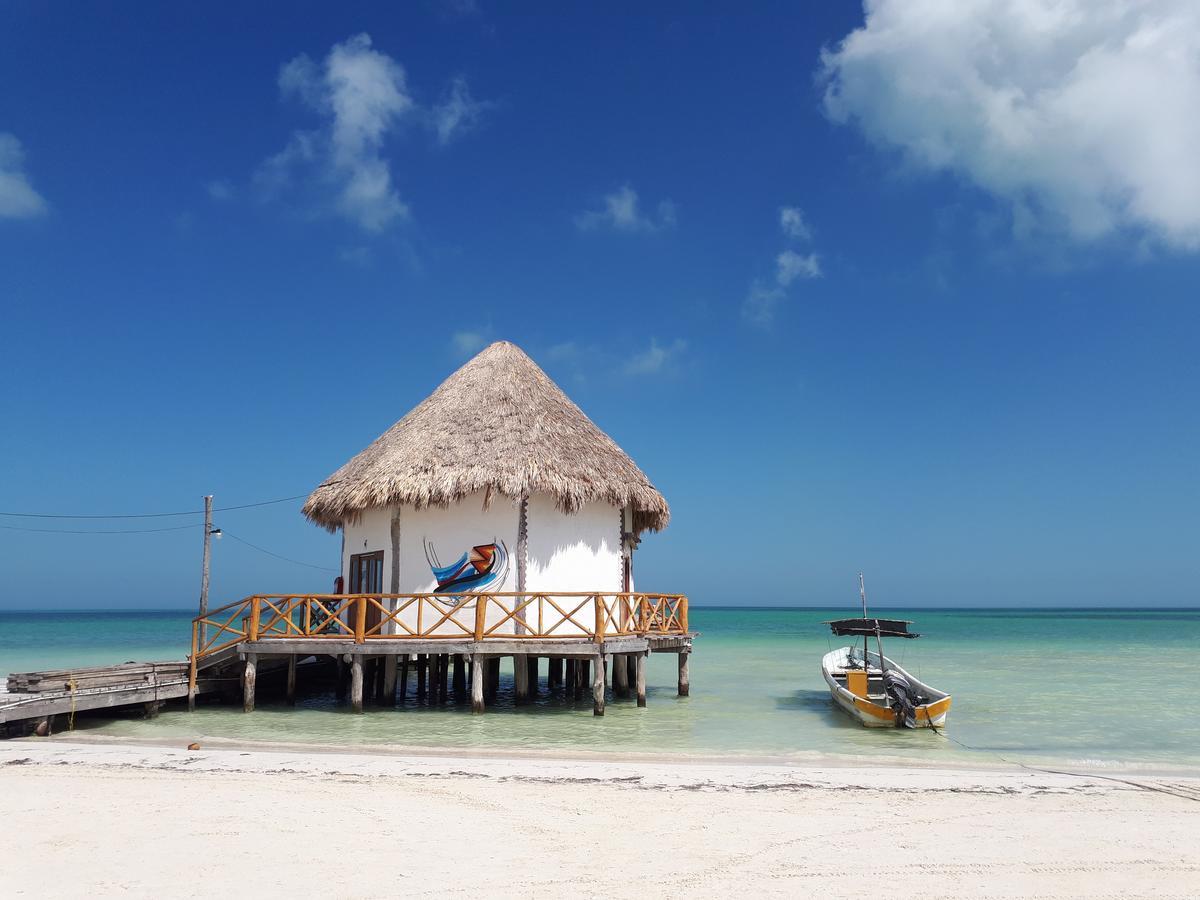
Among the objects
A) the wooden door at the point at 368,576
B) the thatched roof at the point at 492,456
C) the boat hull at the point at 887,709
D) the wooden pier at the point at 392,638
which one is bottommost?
the boat hull at the point at 887,709

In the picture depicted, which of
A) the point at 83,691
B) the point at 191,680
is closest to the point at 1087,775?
the point at 191,680

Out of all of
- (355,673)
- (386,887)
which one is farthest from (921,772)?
(355,673)

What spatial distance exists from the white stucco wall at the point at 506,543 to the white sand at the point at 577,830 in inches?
210

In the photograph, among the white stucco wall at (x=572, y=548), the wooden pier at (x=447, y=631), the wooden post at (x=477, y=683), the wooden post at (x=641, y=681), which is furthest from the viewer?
the wooden post at (x=641, y=681)

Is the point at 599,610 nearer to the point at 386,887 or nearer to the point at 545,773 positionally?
the point at 545,773

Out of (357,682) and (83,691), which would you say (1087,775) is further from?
(83,691)

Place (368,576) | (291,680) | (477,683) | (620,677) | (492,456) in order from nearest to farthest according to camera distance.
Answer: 1. (477,683)
2. (492,456)
3. (291,680)
4. (368,576)
5. (620,677)

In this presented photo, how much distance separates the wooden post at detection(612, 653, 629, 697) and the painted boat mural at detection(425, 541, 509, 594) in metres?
3.91

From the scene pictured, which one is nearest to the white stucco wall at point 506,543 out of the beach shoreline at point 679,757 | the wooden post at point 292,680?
the wooden post at point 292,680

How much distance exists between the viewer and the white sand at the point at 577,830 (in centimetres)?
575

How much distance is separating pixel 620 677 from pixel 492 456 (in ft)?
18.3

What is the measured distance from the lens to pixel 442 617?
14.9 meters

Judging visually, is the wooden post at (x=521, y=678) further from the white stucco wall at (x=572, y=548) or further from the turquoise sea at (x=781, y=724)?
the white stucco wall at (x=572, y=548)

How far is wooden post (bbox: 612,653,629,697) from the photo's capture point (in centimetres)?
1797
